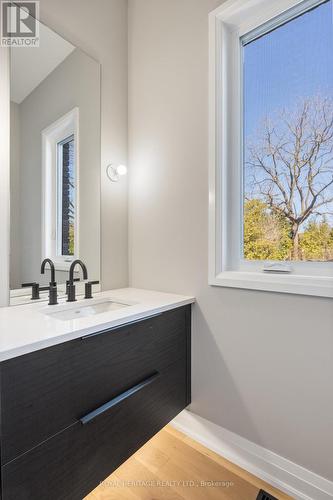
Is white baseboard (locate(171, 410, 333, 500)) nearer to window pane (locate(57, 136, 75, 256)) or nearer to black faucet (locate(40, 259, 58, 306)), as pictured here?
black faucet (locate(40, 259, 58, 306))

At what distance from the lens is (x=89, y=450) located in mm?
992

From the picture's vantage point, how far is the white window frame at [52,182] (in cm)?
143

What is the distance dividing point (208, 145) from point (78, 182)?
792 mm

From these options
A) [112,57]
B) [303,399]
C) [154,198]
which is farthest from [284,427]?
[112,57]

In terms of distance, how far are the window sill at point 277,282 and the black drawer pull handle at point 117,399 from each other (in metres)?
0.57

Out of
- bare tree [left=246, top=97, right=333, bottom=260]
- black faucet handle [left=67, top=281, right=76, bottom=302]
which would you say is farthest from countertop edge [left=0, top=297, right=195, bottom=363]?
bare tree [left=246, top=97, right=333, bottom=260]

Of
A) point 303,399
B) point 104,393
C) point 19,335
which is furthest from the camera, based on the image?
point 303,399

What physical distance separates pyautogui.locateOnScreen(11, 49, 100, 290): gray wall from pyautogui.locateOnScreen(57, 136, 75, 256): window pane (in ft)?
0.18

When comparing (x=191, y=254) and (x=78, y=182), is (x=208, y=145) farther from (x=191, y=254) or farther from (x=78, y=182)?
(x=78, y=182)

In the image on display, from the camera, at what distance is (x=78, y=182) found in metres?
1.60

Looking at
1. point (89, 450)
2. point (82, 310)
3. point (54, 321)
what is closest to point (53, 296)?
point (82, 310)

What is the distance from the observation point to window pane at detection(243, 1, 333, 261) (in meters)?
1.18

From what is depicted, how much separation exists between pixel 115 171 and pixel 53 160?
0.43 meters

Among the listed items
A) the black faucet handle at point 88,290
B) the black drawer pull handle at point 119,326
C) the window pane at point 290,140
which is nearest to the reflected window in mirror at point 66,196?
the black faucet handle at point 88,290
